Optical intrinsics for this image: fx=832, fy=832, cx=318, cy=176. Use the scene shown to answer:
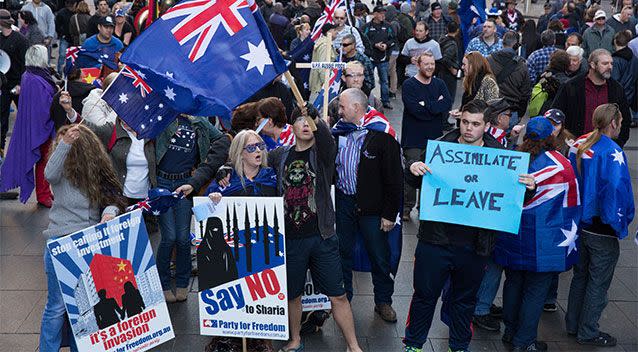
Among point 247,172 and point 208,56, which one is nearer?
point 208,56

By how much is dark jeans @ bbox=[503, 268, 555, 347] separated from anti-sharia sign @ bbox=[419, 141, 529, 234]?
2.56ft

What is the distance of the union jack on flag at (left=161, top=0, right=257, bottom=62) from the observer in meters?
5.52

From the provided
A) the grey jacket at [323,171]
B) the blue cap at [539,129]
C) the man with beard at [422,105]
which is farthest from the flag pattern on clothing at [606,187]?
the man with beard at [422,105]

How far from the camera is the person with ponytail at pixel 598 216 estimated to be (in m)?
6.32

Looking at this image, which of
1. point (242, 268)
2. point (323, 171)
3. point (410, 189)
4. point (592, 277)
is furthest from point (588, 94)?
point (242, 268)

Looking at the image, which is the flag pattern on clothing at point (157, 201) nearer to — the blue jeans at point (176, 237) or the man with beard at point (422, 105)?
the blue jeans at point (176, 237)

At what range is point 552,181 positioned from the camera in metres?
6.01

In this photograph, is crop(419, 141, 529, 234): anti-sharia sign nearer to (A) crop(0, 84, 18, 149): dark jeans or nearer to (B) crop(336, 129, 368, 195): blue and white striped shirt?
(B) crop(336, 129, 368, 195): blue and white striped shirt

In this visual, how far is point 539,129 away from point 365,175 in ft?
4.56

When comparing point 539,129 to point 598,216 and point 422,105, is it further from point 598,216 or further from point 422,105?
point 422,105

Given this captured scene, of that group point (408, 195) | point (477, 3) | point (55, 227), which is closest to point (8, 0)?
point (477, 3)

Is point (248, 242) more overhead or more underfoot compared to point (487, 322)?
more overhead

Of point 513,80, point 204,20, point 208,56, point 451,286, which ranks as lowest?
point 451,286

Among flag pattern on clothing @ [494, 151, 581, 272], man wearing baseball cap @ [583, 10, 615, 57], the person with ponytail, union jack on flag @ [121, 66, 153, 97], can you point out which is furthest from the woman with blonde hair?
man wearing baseball cap @ [583, 10, 615, 57]
